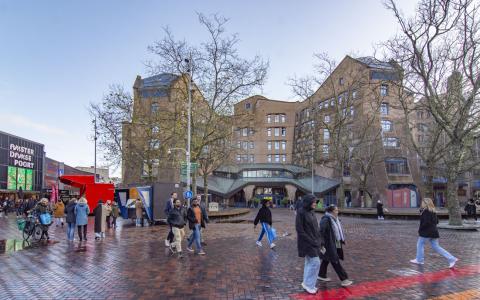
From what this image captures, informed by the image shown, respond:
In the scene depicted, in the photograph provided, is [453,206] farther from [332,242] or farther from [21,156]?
[21,156]

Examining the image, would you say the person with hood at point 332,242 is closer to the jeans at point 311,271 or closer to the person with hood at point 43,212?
the jeans at point 311,271

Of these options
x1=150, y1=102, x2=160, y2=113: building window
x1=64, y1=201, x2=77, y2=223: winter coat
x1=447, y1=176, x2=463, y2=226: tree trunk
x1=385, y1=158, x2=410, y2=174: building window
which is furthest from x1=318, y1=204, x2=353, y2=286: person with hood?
x1=385, y1=158, x2=410, y2=174: building window

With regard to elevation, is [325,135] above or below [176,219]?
above

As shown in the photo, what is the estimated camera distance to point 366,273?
8250 mm

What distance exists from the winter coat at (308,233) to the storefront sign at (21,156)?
5261 cm

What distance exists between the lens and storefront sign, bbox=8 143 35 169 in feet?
166

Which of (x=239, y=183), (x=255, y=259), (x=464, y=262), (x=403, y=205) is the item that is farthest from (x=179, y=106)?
(x=403, y=205)

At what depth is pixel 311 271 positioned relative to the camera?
21.6 feet

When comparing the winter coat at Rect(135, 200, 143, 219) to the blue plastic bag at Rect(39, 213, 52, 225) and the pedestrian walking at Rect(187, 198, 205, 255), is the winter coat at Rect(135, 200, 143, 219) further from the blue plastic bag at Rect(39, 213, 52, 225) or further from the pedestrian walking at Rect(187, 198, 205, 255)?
the pedestrian walking at Rect(187, 198, 205, 255)

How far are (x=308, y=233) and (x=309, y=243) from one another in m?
0.17

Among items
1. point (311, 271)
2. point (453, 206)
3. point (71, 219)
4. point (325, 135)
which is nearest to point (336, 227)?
point (311, 271)

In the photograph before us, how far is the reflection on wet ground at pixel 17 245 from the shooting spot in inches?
477

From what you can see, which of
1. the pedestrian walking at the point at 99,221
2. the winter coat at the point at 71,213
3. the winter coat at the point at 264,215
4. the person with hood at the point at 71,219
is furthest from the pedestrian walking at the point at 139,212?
the winter coat at the point at 264,215

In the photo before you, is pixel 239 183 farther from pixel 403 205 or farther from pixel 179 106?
pixel 179 106
